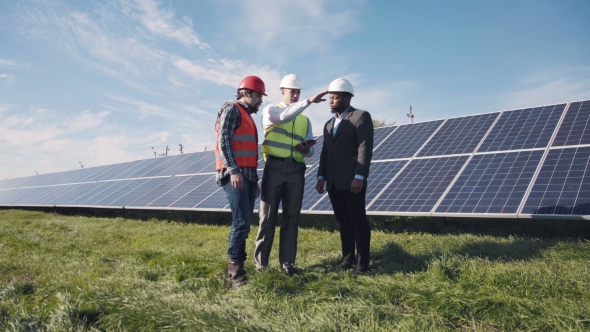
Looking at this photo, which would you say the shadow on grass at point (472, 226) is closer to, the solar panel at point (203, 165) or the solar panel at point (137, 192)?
the solar panel at point (203, 165)

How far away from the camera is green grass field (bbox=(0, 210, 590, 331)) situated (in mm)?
2605

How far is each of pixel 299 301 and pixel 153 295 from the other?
3.65 feet

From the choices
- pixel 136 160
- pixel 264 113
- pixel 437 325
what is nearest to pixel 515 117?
pixel 264 113

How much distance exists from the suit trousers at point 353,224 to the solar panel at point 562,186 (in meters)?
2.35

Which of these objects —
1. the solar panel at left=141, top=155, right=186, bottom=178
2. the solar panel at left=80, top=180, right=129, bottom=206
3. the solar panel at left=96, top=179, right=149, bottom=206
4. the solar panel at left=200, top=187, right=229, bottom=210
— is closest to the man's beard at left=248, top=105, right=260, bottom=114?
the solar panel at left=200, top=187, right=229, bottom=210

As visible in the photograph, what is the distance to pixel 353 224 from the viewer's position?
422 cm

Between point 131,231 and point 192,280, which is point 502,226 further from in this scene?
point 131,231

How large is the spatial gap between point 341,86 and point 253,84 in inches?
34.7

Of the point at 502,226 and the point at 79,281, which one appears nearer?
the point at 79,281

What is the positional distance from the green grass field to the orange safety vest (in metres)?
1.03

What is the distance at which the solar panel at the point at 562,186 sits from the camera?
5125mm

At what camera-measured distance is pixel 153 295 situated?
328cm

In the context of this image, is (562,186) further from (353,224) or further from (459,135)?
(353,224)

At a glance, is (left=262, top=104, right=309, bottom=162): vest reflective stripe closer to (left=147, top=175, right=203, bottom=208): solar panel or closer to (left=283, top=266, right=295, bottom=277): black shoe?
(left=283, top=266, right=295, bottom=277): black shoe
